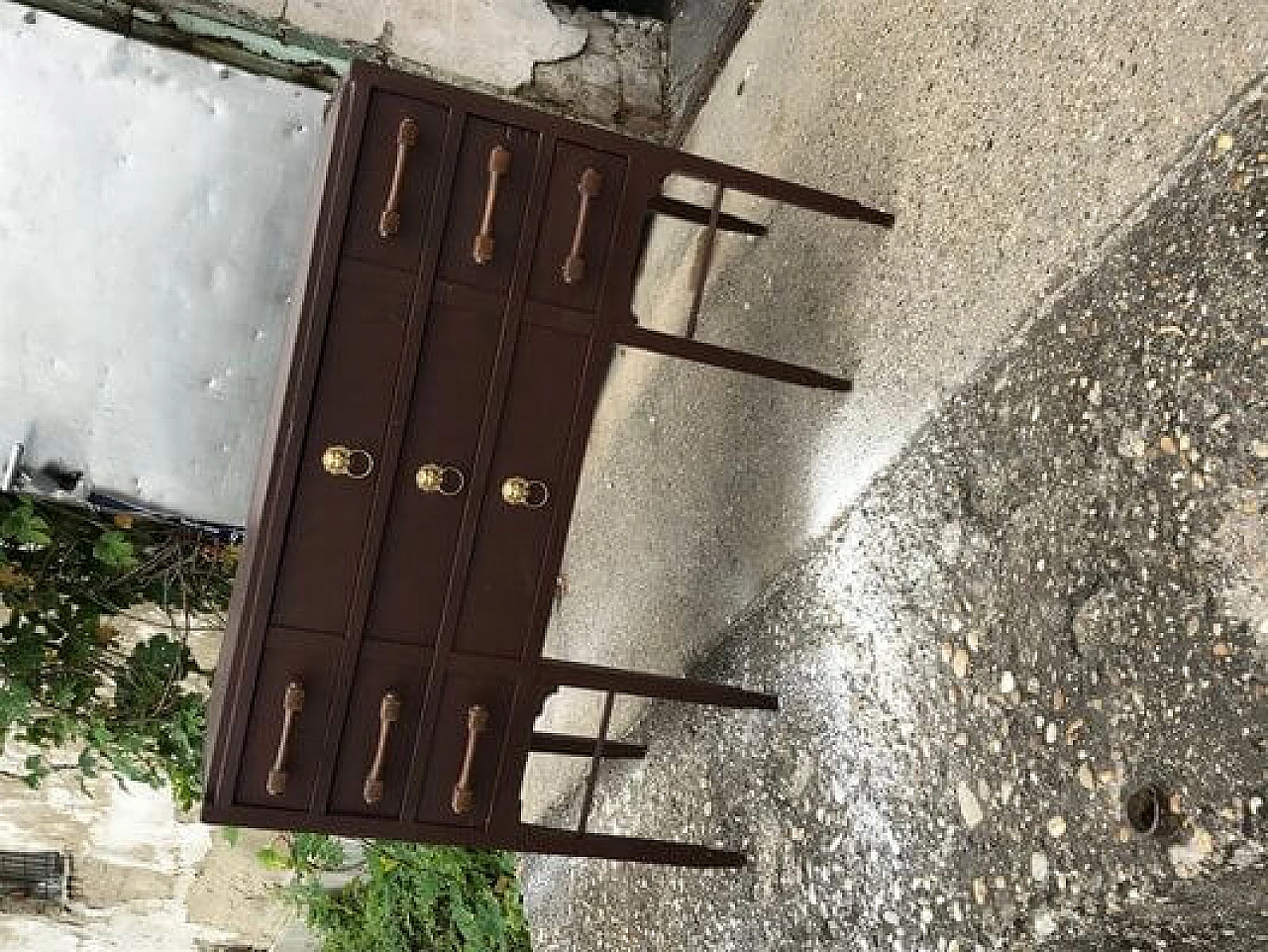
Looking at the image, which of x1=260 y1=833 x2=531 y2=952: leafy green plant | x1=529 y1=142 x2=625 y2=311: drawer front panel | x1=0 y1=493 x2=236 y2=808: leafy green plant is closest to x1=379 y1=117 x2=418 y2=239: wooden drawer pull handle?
x1=529 y1=142 x2=625 y2=311: drawer front panel

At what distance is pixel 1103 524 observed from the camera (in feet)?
6.04

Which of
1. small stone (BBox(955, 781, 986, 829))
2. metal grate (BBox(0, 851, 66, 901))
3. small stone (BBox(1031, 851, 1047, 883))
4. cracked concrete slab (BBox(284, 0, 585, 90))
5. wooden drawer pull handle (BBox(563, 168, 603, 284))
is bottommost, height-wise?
metal grate (BBox(0, 851, 66, 901))

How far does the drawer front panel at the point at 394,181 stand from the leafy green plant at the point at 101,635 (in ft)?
6.42

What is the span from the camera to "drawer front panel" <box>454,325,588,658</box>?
226 centimetres

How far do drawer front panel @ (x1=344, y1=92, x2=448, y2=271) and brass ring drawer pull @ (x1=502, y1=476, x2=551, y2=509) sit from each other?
41cm

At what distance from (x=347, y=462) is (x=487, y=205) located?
498 mm

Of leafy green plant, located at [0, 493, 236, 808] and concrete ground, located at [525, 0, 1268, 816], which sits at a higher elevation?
concrete ground, located at [525, 0, 1268, 816]

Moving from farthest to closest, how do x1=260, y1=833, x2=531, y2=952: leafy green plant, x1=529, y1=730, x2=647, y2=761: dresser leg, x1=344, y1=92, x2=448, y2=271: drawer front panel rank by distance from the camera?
x1=260, y1=833, x2=531, y2=952: leafy green plant < x1=529, y1=730, x2=647, y2=761: dresser leg < x1=344, y1=92, x2=448, y2=271: drawer front panel

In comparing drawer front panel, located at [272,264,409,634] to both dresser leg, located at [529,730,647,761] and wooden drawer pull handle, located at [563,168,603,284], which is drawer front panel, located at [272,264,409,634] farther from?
dresser leg, located at [529,730,647,761]

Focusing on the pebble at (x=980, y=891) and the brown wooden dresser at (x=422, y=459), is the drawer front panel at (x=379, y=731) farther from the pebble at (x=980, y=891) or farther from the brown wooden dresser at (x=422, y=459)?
the pebble at (x=980, y=891)

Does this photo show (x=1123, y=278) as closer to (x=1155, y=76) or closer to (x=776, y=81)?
(x=1155, y=76)

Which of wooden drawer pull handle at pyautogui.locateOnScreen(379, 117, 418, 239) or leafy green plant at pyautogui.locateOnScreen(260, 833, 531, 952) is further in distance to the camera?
leafy green plant at pyautogui.locateOnScreen(260, 833, 531, 952)

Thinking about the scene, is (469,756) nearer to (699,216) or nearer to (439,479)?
(439,479)

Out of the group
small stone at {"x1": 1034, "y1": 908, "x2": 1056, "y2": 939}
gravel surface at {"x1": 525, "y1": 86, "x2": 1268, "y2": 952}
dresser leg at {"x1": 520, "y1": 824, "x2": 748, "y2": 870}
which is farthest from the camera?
dresser leg at {"x1": 520, "y1": 824, "x2": 748, "y2": 870}
